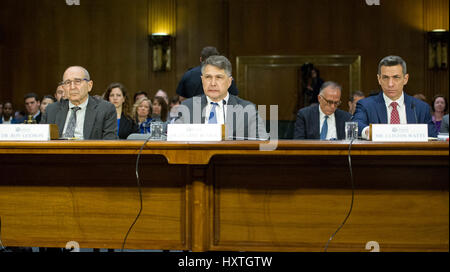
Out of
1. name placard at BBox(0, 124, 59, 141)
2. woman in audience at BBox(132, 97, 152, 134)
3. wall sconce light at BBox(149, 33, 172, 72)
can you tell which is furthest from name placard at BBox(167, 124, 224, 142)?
wall sconce light at BBox(149, 33, 172, 72)

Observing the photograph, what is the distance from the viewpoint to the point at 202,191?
2.41 metres

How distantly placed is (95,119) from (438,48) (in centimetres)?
583

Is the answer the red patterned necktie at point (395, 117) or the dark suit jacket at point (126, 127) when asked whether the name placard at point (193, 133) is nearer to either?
the red patterned necktie at point (395, 117)

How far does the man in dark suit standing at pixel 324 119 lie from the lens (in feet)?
13.9

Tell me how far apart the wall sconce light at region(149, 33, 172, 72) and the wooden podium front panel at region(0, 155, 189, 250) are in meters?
5.29

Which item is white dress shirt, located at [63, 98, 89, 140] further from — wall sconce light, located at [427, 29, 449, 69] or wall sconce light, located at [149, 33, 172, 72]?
wall sconce light, located at [427, 29, 449, 69]

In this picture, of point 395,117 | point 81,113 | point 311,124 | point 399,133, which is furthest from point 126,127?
point 399,133

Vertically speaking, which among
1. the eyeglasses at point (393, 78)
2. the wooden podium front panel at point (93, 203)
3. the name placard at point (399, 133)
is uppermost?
the eyeglasses at point (393, 78)

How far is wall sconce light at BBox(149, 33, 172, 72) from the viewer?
7.61m

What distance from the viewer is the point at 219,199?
2455 millimetres

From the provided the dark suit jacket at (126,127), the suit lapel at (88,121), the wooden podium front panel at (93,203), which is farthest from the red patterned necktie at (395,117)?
the dark suit jacket at (126,127)

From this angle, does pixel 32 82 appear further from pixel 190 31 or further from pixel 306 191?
pixel 306 191

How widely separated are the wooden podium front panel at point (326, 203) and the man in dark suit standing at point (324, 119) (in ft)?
6.06
